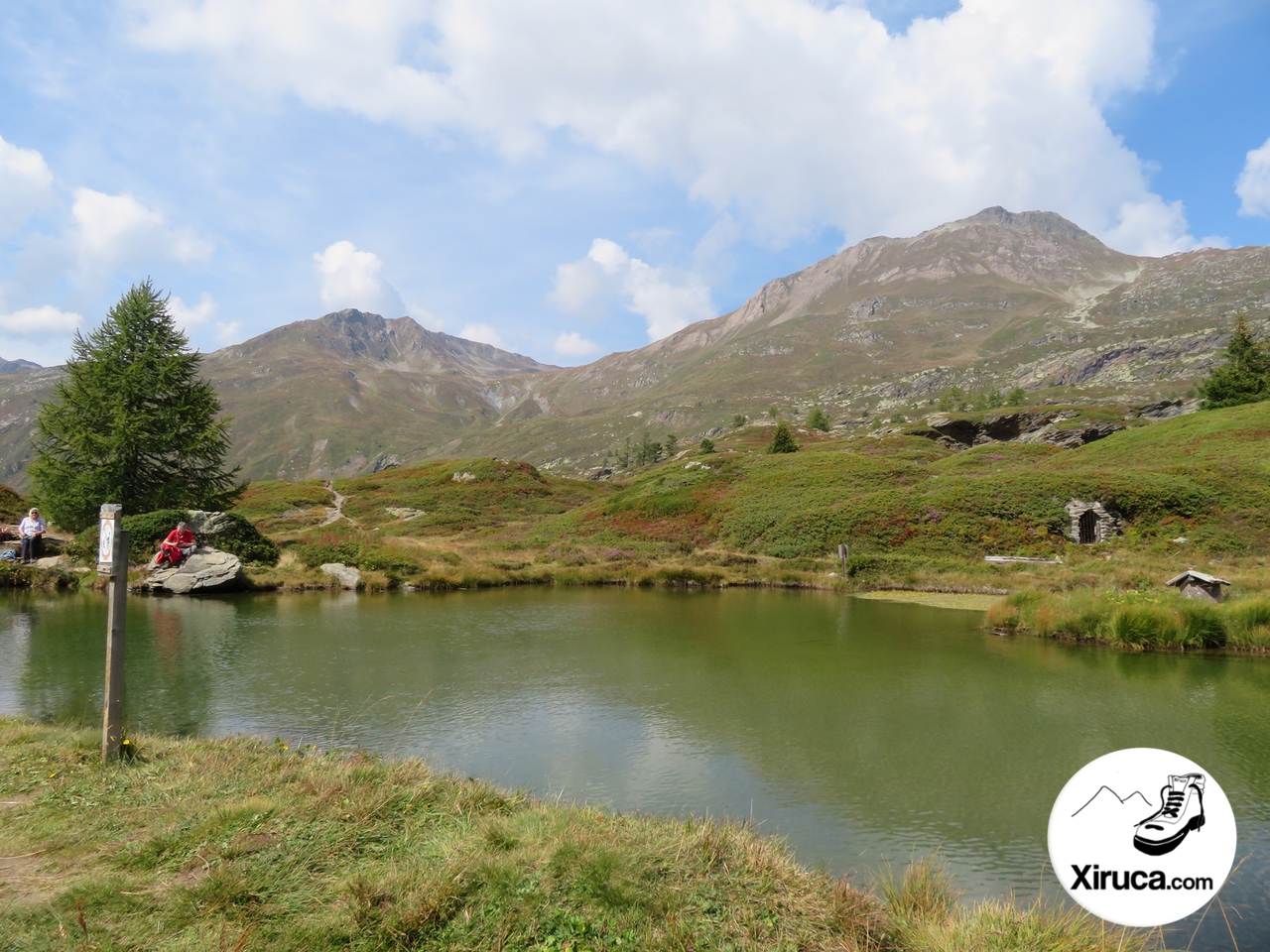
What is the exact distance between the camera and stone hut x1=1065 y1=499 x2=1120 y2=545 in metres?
37.4

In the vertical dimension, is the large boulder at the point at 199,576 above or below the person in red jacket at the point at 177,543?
below

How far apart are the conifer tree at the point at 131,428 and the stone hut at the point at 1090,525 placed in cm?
4885

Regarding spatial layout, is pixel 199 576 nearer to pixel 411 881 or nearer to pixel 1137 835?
pixel 411 881

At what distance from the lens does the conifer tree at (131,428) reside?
32.7 m

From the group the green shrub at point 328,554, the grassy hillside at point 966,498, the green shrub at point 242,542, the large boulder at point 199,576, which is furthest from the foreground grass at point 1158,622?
the green shrub at point 242,542

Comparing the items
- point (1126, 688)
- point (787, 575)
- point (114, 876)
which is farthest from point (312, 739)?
point (787, 575)

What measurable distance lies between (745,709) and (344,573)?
74.8ft

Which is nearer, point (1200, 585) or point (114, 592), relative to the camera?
point (114, 592)

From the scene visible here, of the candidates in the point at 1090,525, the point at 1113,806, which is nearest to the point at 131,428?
the point at 1113,806

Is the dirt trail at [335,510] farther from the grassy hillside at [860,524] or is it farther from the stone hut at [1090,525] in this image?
the stone hut at [1090,525]

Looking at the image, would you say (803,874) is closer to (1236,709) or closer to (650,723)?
(650,723)

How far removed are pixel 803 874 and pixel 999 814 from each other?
3.86 meters

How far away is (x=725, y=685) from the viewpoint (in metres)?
14.2

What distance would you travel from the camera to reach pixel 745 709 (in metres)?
12.3
